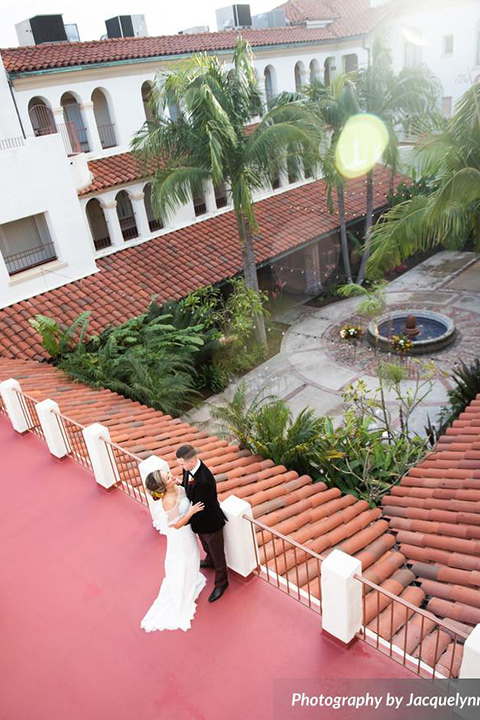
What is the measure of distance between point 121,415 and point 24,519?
132 inches

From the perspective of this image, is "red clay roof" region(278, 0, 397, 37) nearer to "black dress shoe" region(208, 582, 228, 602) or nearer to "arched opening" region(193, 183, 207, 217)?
"arched opening" region(193, 183, 207, 217)

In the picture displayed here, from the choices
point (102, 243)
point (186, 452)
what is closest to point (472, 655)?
point (186, 452)

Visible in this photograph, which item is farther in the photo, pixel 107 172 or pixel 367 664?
pixel 107 172

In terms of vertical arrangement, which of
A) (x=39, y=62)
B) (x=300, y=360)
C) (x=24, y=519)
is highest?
(x=39, y=62)

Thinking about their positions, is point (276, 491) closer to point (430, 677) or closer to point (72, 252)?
point (430, 677)

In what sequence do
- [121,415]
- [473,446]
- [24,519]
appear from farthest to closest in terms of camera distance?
[121,415] → [473,446] → [24,519]

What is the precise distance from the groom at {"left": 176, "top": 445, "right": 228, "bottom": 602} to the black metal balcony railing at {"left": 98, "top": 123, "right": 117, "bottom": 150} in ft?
46.5

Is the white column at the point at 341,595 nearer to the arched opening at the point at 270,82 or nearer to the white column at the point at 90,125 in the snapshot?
the white column at the point at 90,125

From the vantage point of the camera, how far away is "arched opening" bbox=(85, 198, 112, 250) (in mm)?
16163

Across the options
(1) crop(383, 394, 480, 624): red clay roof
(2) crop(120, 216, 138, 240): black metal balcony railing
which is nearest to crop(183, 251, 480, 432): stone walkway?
(1) crop(383, 394, 480, 624): red clay roof

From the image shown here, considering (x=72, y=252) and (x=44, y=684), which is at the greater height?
(x=72, y=252)

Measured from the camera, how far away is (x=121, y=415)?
10094 mm

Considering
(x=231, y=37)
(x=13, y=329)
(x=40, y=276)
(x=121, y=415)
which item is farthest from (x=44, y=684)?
(x=231, y=37)

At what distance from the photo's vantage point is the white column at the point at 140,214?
16.7 m
